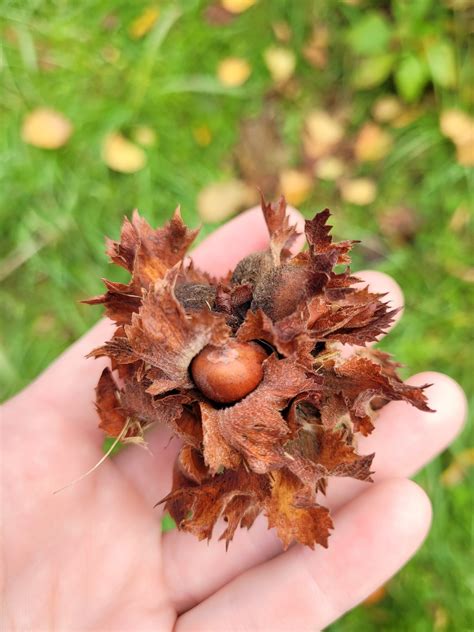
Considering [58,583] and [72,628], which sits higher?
[58,583]

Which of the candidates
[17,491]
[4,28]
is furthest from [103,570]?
[4,28]

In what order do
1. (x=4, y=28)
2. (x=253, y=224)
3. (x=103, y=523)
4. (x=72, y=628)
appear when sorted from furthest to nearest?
(x=4, y=28), (x=253, y=224), (x=103, y=523), (x=72, y=628)

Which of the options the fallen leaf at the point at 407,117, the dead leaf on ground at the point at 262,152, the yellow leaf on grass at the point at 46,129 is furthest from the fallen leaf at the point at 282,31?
the yellow leaf on grass at the point at 46,129

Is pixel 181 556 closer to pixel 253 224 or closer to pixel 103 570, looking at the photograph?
pixel 103 570

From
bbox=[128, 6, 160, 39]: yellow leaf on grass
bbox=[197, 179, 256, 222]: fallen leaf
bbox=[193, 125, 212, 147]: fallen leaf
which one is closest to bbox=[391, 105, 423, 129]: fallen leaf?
bbox=[197, 179, 256, 222]: fallen leaf

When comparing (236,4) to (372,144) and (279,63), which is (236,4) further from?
(372,144)

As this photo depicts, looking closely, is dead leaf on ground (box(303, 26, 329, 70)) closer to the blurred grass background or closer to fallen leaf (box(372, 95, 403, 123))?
the blurred grass background
